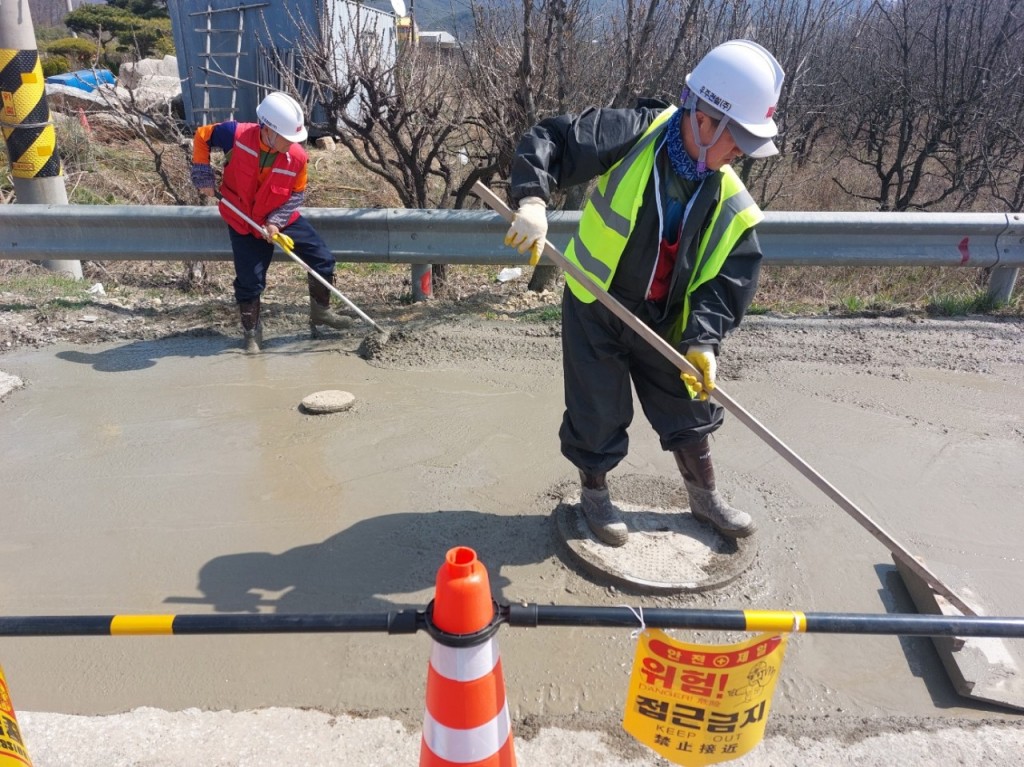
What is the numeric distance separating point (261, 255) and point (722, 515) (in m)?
3.48

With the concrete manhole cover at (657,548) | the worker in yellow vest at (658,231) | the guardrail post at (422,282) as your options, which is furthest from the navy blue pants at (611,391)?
the guardrail post at (422,282)

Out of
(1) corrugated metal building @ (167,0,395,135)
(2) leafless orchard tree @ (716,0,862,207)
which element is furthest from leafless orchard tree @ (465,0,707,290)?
(1) corrugated metal building @ (167,0,395,135)

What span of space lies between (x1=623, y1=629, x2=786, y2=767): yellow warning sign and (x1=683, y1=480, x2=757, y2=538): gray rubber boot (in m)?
1.22

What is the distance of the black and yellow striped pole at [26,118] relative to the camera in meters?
5.63

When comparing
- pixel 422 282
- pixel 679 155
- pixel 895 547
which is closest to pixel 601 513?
pixel 895 547

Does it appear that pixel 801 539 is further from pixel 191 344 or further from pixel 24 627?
pixel 191 344

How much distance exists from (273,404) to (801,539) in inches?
109

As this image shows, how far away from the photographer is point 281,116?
172 inches

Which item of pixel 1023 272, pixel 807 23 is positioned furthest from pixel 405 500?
pixel 807 23

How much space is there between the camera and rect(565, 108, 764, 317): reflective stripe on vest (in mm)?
2412

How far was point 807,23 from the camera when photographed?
7.95 metres

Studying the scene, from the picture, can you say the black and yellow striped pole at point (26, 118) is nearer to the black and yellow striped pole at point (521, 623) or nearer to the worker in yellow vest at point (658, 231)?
the worker in yellow vest at point (658, 231)

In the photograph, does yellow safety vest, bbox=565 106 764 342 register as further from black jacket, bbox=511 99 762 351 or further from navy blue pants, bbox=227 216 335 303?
navy blue pants, bbox=227 216 335 303

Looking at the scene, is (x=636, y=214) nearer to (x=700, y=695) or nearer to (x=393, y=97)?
(x=700, y=695)
